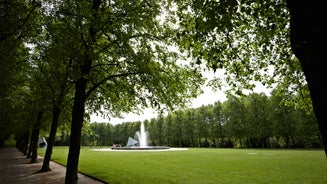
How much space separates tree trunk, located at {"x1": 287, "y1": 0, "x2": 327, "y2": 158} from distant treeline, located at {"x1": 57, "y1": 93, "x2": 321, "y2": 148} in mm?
26226

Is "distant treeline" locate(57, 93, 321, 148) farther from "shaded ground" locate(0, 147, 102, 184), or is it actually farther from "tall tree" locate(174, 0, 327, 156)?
"tall tree" locate(174, 0, 327, 156)

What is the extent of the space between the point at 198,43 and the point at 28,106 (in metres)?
21.2

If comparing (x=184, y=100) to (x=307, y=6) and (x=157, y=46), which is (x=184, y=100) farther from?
(x=307, y=6)

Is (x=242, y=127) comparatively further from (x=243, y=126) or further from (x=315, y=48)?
(x=315, y=48)

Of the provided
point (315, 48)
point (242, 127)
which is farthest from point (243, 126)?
point (315, 48)

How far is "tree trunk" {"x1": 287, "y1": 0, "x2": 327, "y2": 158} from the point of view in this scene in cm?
299

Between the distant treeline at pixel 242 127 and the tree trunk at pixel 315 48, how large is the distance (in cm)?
2623

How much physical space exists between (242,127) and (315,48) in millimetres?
66215

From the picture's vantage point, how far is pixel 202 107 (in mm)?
85375

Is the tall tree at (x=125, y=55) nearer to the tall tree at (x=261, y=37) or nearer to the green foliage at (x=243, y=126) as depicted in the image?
the tall tree at (x=261, y=37)

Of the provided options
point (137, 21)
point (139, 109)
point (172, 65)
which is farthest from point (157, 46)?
point (139, 109)

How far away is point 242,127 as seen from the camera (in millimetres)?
65562

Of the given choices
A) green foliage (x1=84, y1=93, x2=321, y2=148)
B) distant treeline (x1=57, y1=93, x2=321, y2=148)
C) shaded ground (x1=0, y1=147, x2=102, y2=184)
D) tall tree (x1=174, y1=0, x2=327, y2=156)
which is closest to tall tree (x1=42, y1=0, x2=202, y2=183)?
tall tree (x1=174, y1=0, x2=327, y2=156)

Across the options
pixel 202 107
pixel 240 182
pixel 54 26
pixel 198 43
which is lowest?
pixel 240 182
